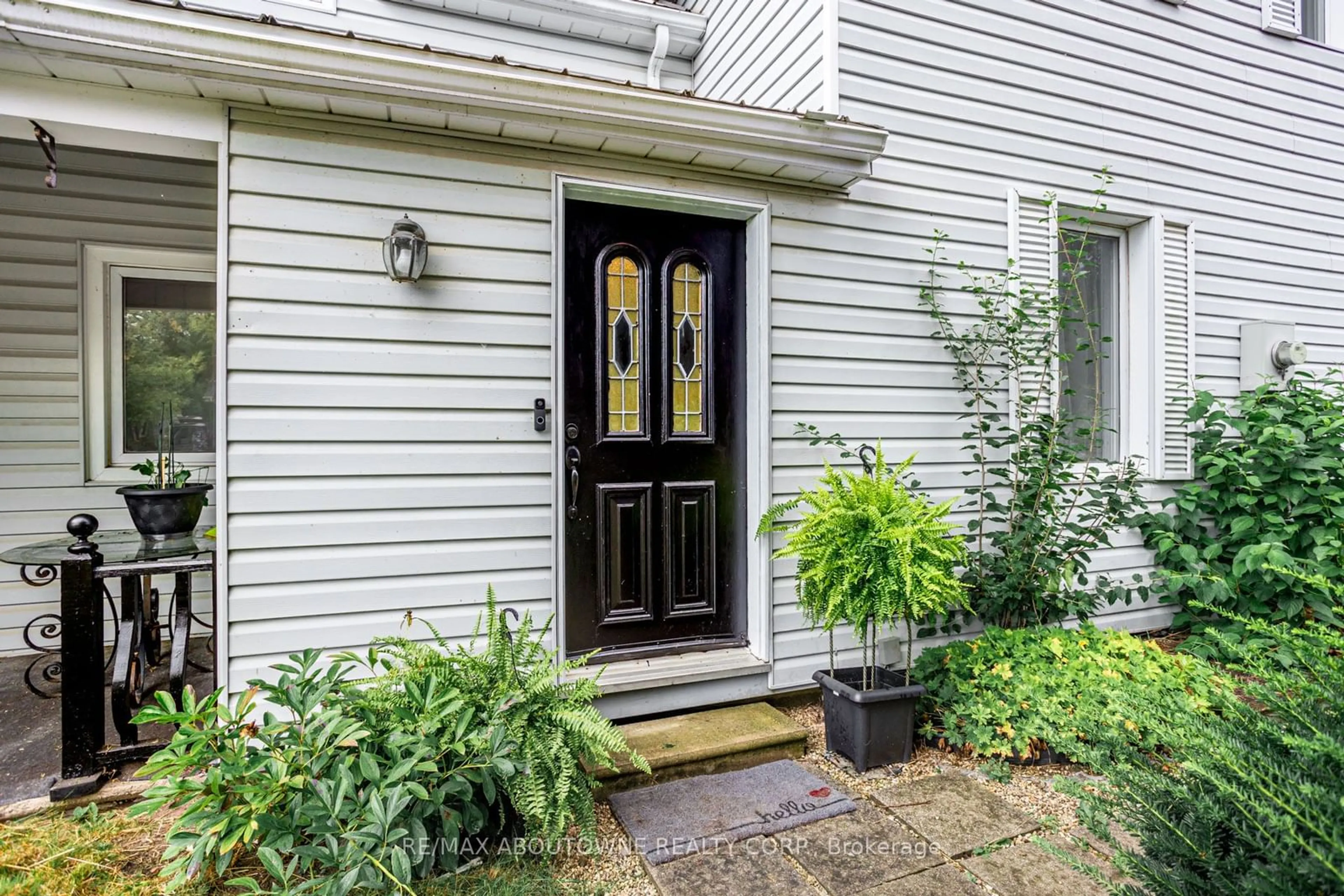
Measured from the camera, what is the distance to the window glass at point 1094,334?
12.9 feet

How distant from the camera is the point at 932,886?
6.39 feet

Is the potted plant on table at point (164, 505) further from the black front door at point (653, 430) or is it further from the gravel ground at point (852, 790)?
the gravel ground at point (852, 790)

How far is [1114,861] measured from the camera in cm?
149

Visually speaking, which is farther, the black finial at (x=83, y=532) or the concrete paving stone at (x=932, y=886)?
the black finial at (x=83, y=532)

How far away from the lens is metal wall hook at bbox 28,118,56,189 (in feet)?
7.48

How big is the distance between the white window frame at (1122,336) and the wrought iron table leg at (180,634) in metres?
4.75

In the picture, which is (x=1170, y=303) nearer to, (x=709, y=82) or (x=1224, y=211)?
(x=1224, y=211)

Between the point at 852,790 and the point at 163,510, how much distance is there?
302 centimetres

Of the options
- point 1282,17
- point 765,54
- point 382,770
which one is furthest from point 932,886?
point 1282,17

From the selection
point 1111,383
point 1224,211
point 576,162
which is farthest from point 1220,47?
point 576,162

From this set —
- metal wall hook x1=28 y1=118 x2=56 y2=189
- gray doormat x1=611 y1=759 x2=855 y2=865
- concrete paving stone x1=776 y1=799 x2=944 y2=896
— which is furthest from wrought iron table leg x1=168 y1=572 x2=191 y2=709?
concrete paving stone x1=776 y1=799 x2=944 y2=896

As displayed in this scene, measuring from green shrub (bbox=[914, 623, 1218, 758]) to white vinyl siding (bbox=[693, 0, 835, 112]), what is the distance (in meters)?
2.75

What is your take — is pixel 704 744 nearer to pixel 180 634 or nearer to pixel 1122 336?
pixel 180 634

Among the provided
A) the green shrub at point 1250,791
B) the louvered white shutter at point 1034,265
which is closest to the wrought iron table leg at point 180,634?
the green shrub at point 1250,791
